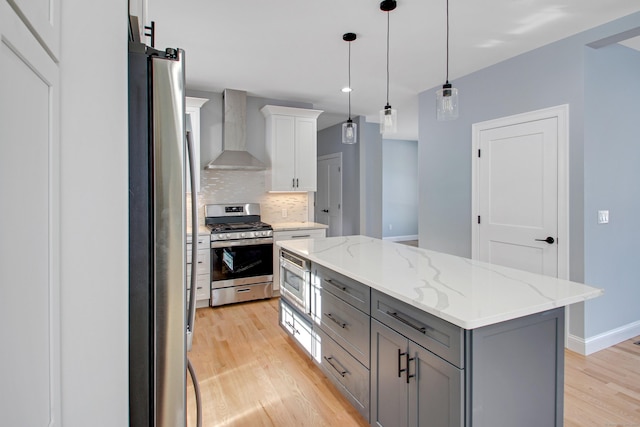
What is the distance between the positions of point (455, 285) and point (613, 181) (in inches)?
95.5

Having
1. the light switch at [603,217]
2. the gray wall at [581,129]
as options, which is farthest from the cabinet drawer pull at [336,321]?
the light switch at [603,217]

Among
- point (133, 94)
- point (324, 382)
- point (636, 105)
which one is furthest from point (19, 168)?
point (636, 105)

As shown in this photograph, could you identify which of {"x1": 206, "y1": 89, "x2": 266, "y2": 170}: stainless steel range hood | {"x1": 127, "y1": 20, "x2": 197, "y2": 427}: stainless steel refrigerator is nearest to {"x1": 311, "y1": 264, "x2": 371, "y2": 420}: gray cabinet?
{"x1": 127, "y1": 20, "x2": 197, "y2": 427}: stainless steel refrigerator

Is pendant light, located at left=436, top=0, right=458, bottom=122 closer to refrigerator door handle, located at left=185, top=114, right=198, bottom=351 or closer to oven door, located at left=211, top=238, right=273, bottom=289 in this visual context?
refrigerator door handle, located at left=185, top=114, right=198, bottom=351

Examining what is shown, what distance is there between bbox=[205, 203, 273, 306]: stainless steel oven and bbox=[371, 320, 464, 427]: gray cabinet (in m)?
2.58

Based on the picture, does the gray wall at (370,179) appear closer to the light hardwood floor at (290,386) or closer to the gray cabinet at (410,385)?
the light hardwood floor at (290,386)

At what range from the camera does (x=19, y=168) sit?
0.45 metres

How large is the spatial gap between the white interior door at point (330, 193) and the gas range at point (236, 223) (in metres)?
2.16

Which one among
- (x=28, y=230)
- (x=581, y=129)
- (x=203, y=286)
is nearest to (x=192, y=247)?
(x=28, y=230)

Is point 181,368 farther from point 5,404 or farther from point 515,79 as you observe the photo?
point 515,79

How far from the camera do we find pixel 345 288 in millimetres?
2014

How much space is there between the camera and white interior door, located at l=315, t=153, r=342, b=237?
21.3 ft

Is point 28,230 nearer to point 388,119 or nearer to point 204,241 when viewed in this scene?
point 388,119

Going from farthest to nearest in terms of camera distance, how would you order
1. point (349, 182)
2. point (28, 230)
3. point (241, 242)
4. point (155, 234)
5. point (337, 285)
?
point (349, 182) < point (241, 242) < point (337, 285) < point (155, 234) < point (28, 230)
